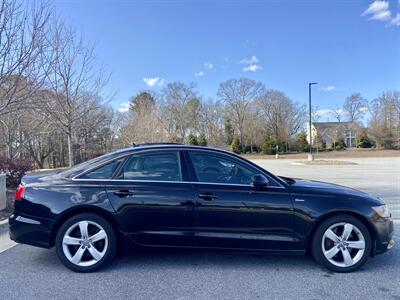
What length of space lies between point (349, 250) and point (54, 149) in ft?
128

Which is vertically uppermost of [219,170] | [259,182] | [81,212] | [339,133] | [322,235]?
[339,133]

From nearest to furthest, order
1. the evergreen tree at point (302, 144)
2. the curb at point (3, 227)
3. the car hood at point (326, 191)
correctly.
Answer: the car hood at point (326, 191), the curb at point (3, 227), the evergreen tree at point (302, 144)

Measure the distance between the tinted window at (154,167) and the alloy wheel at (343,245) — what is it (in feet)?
6.48

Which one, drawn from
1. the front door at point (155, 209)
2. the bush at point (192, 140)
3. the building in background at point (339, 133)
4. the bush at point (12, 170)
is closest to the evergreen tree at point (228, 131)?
the bush at point (192, 140)

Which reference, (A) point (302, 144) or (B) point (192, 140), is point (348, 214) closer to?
(B) point (192, 140)

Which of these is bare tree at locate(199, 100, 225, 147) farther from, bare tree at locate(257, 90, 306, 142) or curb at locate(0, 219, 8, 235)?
curb at locate(0, 219, 8, 235)

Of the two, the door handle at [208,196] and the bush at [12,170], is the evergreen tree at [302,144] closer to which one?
the bush at [12,170]

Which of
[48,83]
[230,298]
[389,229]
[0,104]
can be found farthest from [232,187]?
[48,83]

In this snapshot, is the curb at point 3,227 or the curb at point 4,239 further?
the curb at point 3,227

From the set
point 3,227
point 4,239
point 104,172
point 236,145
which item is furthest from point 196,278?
point 236,145

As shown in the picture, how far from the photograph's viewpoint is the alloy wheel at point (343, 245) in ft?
11.7

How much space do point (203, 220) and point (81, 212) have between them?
1.51m

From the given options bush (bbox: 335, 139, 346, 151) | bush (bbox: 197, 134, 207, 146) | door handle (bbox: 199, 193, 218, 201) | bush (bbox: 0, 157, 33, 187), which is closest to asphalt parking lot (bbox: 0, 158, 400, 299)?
door handle (bbox: 199, 193, 218, 201)

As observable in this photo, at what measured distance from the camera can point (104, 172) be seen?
12.3ft
